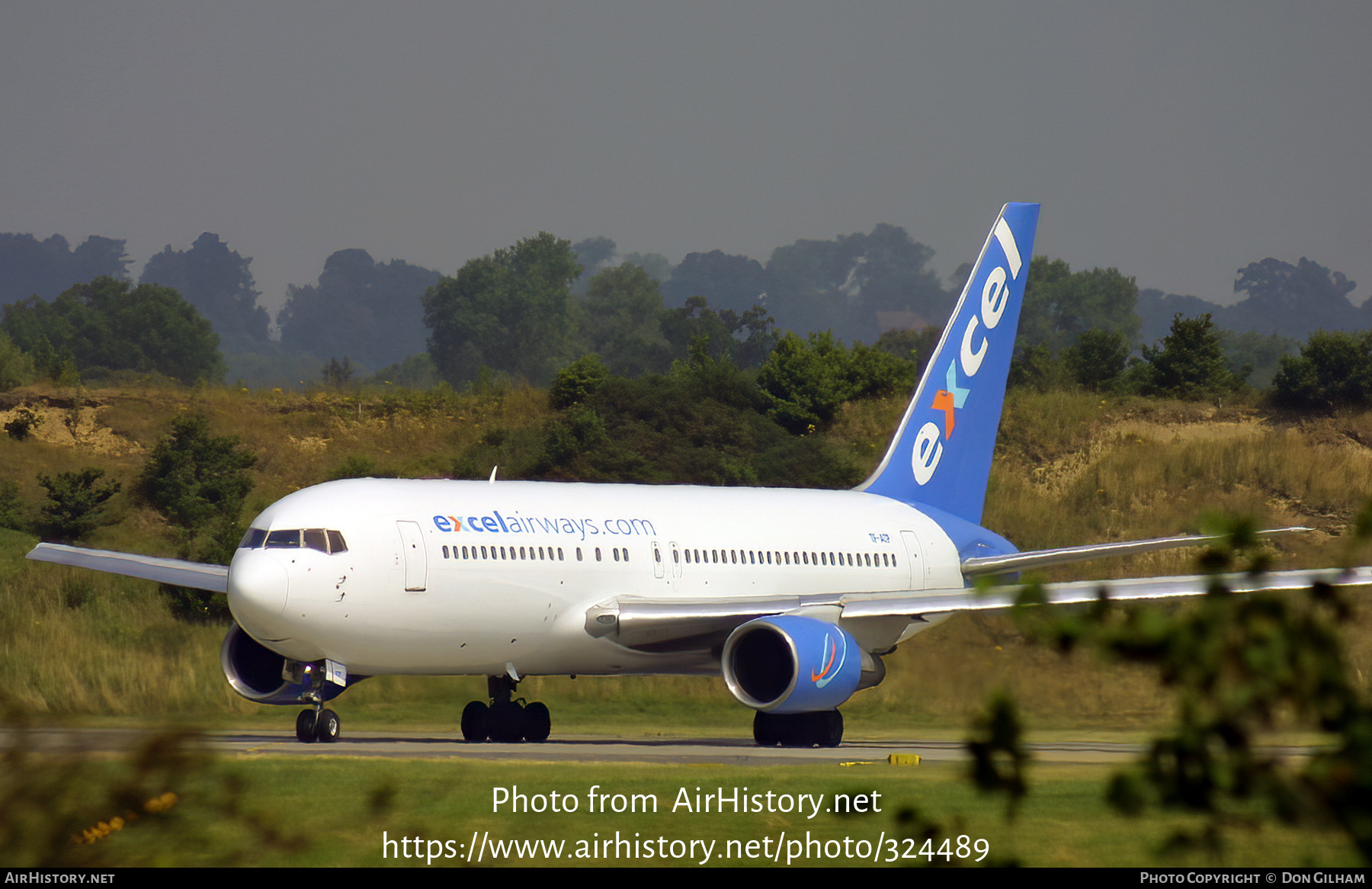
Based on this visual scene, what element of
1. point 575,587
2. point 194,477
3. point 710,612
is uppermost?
point 194,477

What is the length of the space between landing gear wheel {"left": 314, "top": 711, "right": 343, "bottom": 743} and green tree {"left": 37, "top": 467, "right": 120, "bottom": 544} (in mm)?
22171

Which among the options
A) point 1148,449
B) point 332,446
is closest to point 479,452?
point 332,446

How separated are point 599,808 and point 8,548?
27.8 metres

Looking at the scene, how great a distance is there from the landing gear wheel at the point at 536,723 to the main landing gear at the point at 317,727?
370cm

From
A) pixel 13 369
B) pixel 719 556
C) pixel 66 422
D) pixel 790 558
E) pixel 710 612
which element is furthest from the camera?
pixel 13 369

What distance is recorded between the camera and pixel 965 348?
3027 cm

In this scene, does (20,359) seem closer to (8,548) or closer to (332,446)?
(332,446)

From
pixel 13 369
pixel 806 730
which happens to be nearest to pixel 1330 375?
pixel 806 730

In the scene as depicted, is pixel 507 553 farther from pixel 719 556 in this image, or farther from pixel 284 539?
pixel 719 556

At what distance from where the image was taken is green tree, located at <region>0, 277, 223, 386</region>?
310 feet

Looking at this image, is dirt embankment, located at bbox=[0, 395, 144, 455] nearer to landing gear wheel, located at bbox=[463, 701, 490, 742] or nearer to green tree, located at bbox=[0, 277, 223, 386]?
landing gear wheel, located at bbox=[463, 701, 490, 742]

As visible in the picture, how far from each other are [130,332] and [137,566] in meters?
80.8

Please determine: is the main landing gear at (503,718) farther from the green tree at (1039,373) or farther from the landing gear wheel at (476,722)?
the green tree at (1039,373)

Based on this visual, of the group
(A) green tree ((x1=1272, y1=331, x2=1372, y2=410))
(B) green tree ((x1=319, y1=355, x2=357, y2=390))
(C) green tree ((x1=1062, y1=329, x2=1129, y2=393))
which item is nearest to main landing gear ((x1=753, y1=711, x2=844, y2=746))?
(A) green tree ((x1=1272, y1=331, x2=1372, y2=410))
